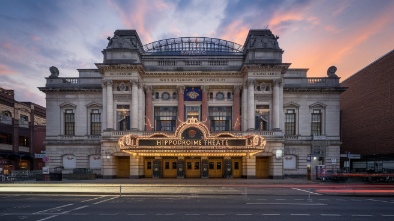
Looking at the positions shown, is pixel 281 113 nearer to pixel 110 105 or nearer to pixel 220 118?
pixel 220 118

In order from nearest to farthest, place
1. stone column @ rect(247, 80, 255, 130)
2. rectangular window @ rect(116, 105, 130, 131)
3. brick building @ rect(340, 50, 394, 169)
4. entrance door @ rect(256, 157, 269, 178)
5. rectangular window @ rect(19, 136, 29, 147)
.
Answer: stone column @ rect(247, 80, 255, 130)
rectangular window @ rect(116, 105, 130, 131)
entrance door @ rect(256, 157, 269, 178)
brick building @ rect(340, 50, 394, 169)
rectangular window @ rect(19, 136, 29, 147)

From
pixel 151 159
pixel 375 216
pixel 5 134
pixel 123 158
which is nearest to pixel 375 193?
pixel 375 216

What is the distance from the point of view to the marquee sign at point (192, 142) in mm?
33500

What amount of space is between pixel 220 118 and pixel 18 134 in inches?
1575

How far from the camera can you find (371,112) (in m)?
48.9

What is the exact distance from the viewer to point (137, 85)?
124 ft

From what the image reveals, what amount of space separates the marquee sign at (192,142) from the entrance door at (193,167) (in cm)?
612

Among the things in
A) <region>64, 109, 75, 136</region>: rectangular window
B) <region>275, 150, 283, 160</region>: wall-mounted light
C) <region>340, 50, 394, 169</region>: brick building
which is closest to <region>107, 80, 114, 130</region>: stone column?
<region>64, 109, 75, 136</region>: rectangular window

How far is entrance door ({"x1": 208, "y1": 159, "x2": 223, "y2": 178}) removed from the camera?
131ft

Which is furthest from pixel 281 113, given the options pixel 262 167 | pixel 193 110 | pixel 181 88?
pixel 181 88

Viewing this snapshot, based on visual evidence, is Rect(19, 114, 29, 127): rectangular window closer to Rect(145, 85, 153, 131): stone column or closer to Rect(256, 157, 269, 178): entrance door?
Rect(145, 85, 153, 131): stone column

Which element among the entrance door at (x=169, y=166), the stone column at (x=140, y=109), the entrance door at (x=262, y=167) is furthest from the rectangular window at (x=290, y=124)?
the stone column at (x=140, y=109)

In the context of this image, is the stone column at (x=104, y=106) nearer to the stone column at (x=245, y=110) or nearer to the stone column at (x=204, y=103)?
the stone column at (x=204, y=103)

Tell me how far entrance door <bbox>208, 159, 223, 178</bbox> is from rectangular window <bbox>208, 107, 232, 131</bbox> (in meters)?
4.54
